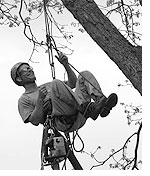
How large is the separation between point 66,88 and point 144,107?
100cm

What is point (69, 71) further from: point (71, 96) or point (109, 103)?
point (109, 103)

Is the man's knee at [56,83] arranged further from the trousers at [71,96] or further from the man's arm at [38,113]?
the man's arm at [38,113]

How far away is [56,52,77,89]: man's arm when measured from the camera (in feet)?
12.1

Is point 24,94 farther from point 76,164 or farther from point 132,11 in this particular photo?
point 132,11

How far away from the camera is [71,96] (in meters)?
3.72

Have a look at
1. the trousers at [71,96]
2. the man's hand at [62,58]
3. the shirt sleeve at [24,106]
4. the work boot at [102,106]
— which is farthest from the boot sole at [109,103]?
the shirt sleeve at [24,106]

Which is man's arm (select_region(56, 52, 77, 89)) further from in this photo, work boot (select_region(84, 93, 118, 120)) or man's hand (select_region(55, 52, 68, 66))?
work boot (select_region(84, 93, 118, 120))

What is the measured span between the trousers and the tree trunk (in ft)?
1.28

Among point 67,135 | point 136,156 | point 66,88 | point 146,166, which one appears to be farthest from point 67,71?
point 146,166

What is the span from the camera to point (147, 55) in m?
2.92

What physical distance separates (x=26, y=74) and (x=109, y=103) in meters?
0.70

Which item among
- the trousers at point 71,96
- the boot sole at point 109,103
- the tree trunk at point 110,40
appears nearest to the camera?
the tree trunk at point 110,40

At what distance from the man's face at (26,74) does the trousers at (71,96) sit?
0.30 metres

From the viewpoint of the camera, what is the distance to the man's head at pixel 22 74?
12.9 ft
